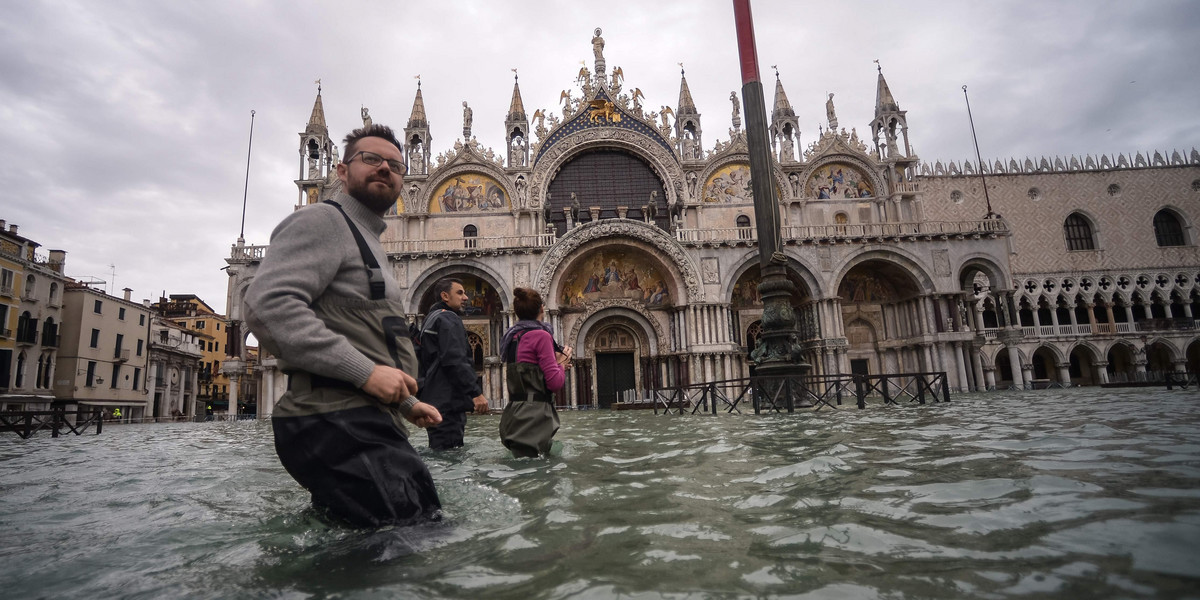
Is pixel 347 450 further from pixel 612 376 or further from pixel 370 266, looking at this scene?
pixel 612 376

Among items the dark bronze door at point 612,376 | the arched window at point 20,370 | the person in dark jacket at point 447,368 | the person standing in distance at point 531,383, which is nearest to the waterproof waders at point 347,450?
the person standing in distance at point 531,383

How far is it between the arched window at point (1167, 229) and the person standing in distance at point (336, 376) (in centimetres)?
4625

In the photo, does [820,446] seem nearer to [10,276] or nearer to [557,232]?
[557,232]

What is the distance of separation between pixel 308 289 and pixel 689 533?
6.00ft

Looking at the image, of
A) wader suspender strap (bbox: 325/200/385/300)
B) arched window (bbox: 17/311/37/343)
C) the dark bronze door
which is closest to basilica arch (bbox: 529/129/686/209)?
the dark bronze door

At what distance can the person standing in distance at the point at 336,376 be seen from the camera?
7.38 ft

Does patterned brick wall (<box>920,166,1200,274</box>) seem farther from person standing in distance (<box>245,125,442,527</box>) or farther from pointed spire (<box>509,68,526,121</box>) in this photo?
person standing in distance (<box>245,125,442,527</box>)

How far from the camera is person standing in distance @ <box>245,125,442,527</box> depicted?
2248 mm

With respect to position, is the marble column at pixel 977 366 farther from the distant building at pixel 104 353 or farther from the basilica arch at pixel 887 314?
the distant building at pixel 104 353

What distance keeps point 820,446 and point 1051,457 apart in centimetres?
163

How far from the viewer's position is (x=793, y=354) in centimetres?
1197

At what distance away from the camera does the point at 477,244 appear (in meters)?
23.5

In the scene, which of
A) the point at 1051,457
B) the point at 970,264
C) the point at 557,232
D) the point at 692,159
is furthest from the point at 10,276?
the point at 970,264

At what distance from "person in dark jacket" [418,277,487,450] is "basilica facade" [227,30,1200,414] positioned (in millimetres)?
16180
